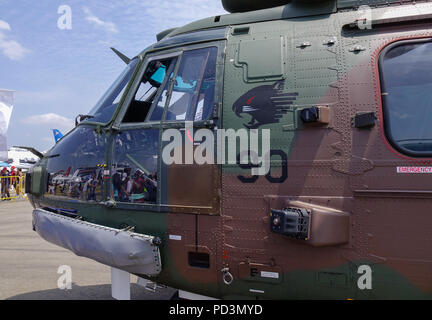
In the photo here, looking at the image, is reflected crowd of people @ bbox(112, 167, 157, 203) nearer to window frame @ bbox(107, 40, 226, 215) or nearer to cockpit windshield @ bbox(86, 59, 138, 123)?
window frame @ bbox(107, 40, 226, 215)

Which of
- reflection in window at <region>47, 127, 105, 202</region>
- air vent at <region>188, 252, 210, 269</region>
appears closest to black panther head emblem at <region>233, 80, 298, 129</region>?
air vent at <region>188, 252, 210, 269</region>

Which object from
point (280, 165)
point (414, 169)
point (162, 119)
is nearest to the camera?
point (414, 169)

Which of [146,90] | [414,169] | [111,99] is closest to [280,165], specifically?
[414,169]

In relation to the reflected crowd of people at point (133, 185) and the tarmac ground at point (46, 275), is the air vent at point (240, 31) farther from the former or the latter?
the tarmac ground at point (46, 275)

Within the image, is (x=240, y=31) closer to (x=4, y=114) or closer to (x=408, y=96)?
(x=408, y=96)

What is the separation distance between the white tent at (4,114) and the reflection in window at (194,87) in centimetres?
1436

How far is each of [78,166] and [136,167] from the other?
2.79 ft

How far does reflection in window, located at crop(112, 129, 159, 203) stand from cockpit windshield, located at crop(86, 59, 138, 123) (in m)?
0.46

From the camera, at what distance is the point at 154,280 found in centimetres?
353

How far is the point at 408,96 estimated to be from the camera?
2816 mm

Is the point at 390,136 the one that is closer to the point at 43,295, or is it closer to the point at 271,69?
the point at 271,69

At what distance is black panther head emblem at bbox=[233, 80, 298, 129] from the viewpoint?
306 centimetres

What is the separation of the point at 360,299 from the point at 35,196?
154 inches

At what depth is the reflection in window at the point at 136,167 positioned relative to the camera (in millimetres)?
3371
